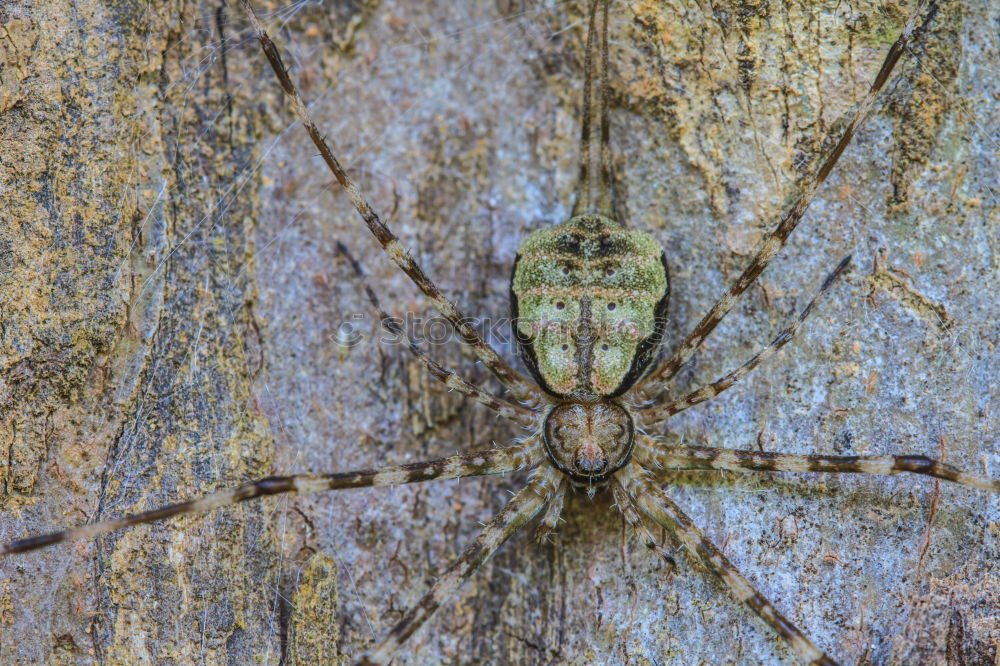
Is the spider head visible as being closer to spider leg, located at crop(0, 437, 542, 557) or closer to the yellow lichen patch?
spider leg, located at crop(0, 437, 542, 557)

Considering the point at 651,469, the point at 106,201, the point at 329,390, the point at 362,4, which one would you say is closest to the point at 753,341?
the point at 651,469

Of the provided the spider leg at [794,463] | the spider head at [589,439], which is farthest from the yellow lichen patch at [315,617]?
the spider leg at [794,463]

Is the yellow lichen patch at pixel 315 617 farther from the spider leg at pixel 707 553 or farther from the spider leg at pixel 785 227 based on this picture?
the spider leg at pixel 785 227

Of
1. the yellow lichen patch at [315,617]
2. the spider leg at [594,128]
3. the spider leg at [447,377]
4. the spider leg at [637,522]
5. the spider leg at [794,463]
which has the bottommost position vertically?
the yellow lichen patch at [315,617]

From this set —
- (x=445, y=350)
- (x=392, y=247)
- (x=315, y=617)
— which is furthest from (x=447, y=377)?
(x=315, y=617)

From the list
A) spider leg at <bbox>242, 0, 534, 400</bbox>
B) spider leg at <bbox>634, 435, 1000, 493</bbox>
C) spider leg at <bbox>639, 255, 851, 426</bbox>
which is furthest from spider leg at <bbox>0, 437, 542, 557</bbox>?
spider leg at <bbox>639, 255, 851, 426</bbox>

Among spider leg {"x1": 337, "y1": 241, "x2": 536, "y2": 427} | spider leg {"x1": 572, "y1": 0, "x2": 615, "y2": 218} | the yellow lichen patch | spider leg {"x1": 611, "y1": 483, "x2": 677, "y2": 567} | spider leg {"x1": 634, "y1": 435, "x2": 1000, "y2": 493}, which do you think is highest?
spider leg {"x1": 572, "y1": 0, "x2": 615, "y2": 218}

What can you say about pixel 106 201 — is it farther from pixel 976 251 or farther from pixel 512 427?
pixel 976 251

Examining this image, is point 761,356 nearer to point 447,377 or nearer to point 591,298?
point 591,298
